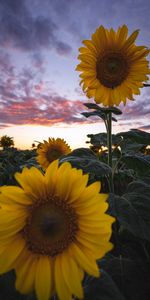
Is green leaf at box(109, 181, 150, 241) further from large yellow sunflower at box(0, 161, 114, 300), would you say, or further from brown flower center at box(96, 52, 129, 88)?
brown flower center at box(96, 52, 129, 88)

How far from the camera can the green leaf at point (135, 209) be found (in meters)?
1.92

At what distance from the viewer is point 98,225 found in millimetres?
1347

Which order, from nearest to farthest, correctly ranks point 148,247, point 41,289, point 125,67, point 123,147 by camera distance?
point 41,289
point 148,247
point 123,147
point 125,67

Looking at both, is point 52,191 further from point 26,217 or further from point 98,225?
point 98,225

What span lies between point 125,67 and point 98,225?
2242mm

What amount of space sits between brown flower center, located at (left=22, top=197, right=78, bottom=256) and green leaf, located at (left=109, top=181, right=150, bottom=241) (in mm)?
517

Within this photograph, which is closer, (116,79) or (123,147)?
(123,147)

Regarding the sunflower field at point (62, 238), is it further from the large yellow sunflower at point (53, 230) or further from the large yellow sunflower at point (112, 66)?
the large yellow sunflower at point (112, 66)

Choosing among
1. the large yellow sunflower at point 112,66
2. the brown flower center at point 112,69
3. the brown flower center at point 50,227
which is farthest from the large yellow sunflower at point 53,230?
the brown flower center at point 112,69

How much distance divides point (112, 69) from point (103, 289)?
224 cm

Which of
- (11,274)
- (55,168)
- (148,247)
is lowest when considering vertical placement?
(148,247)

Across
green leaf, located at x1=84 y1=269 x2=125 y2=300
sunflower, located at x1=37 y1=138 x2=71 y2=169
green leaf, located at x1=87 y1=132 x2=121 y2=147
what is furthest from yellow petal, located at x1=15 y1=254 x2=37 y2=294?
sunflower, located at x1=37 y1=138 x2=71 y2=169

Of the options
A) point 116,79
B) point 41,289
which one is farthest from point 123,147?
point 41,289

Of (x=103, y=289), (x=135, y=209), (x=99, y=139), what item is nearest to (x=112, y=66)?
(x=99, y=139)
